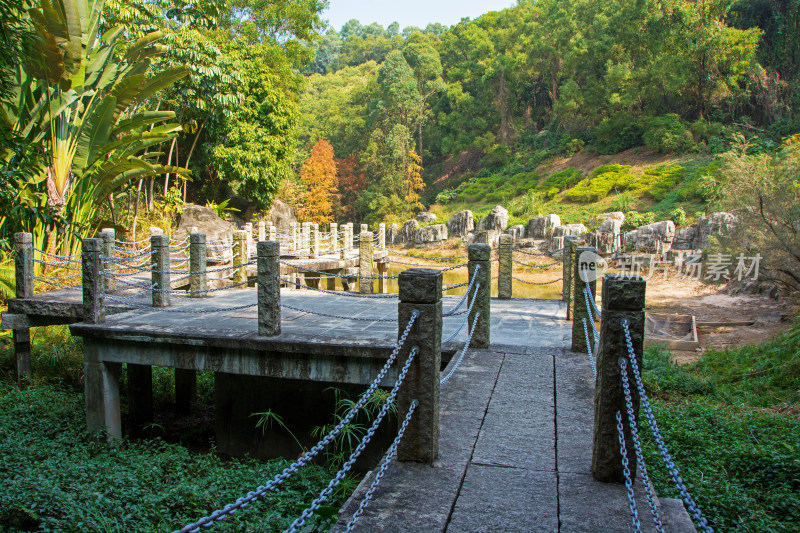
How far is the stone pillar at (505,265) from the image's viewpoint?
32.2 ft

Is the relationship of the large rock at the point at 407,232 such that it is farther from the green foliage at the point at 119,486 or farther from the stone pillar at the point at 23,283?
the green foliage at the point at 119,486

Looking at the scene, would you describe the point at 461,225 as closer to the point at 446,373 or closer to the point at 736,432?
the point at 736,432

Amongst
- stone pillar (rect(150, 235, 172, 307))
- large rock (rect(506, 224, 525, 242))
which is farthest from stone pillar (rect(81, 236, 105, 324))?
large rock (rect(506, 224, 525, 242))

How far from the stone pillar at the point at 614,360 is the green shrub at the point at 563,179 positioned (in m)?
32.9

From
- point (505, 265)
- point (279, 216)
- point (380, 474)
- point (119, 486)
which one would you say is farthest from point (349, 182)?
point (380, 474)

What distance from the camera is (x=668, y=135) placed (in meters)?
32.4

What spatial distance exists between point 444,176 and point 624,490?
1835 inches

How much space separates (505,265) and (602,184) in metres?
24.2

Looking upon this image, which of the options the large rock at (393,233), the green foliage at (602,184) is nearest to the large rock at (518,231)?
the green foliage at (602,184)

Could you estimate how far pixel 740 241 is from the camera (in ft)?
47.5

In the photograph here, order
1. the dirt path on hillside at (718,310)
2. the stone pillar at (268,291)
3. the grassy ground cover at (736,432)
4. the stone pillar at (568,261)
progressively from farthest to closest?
the dirt path on hillside at (718,310) → the stone pillar at (568,261) → the stone pillar at (268,291) → the grassy ground cover at (736,432)

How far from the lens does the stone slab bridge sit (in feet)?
10.4

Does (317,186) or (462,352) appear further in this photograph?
(317,186)

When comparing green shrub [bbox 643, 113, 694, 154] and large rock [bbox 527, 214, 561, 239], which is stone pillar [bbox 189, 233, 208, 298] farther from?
green shrub [bbox 643, 113, 694, 154]
